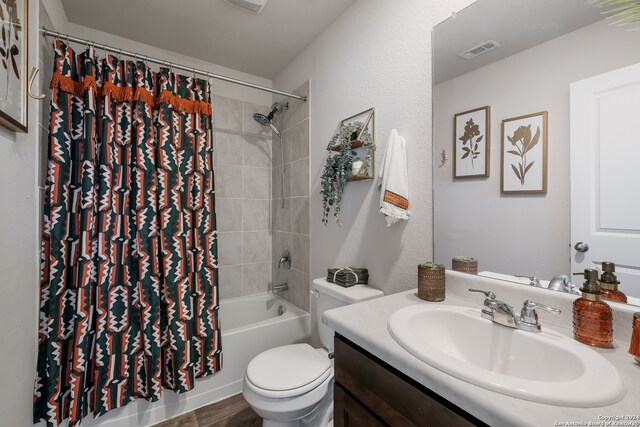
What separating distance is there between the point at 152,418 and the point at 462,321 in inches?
70.5

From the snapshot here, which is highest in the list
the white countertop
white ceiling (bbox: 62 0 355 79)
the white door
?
white ceiling (bbox: 62 0 355 79)

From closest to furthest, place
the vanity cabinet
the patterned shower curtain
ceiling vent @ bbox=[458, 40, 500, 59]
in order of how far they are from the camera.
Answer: the vanity cabinet → ceiling vent @ bbox=[458, 40, 500, 59] → the patterned shower curtain

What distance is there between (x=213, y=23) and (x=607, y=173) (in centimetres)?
212

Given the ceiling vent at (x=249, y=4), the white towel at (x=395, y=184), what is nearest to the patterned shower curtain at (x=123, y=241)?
the ceiling vent at (x=249, y=4)

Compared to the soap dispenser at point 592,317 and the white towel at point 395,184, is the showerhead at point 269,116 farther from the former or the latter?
the soap dispenser at point 592,317

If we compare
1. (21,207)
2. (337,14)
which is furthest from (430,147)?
(21,207)

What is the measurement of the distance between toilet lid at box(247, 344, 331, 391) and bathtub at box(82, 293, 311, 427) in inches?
17.6

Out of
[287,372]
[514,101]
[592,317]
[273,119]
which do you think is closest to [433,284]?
[592,317]

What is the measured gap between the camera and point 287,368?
4.31 feet

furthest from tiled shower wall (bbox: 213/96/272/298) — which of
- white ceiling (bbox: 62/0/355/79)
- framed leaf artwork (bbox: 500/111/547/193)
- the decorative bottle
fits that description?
the decorative bottle

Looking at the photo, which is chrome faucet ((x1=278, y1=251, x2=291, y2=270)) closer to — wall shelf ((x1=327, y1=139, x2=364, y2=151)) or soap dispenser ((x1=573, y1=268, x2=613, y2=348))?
wall shelf ((x1=327, y1=139, x2=364, y2=151))

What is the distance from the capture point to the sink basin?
0.49 metres

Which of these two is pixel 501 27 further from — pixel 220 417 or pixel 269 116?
pixel 220 417

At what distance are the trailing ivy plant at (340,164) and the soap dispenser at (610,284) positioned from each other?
985mm
